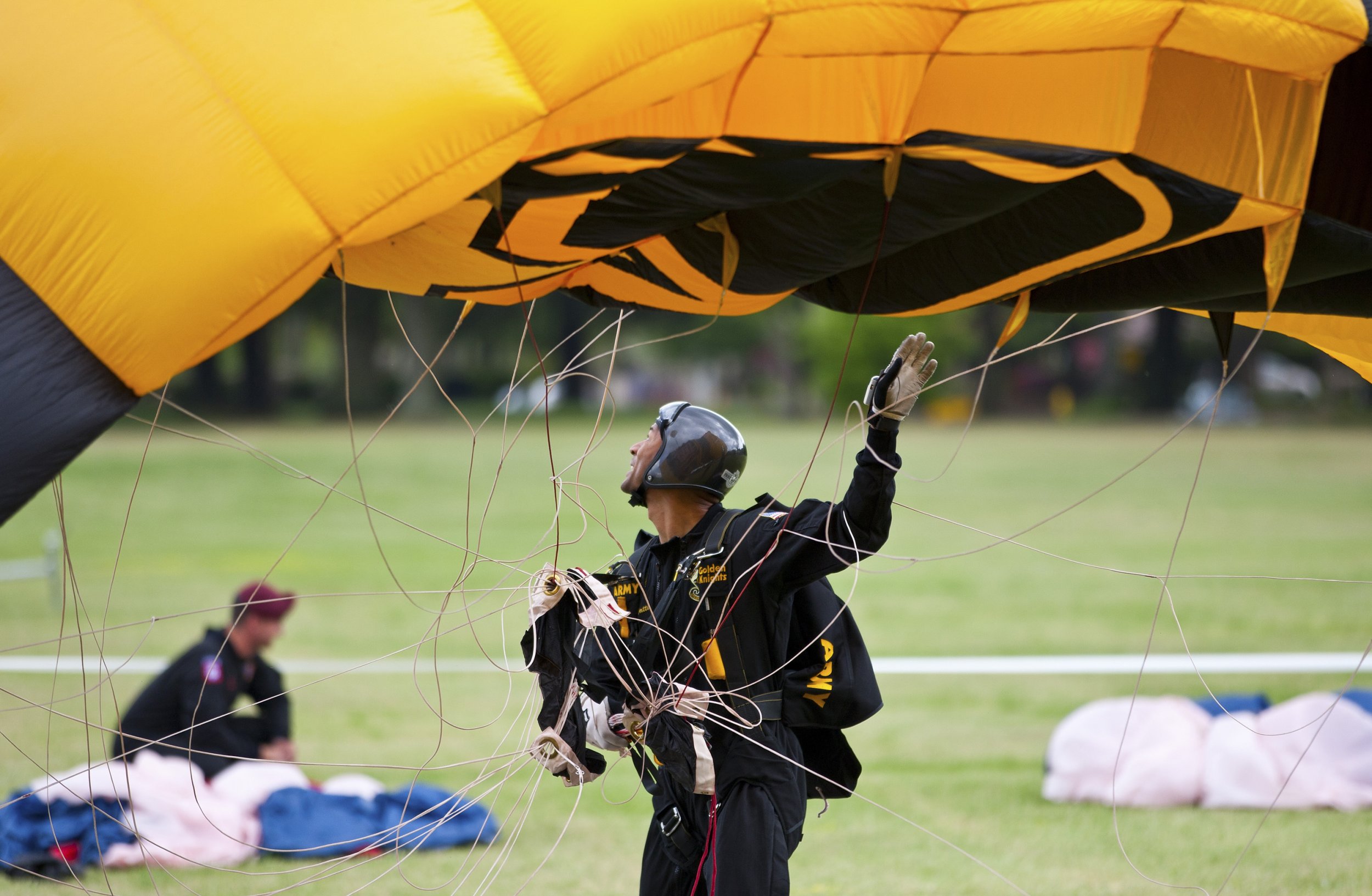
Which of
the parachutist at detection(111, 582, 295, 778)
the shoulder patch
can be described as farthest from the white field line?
the shoulder patch

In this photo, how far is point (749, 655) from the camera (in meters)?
3.09

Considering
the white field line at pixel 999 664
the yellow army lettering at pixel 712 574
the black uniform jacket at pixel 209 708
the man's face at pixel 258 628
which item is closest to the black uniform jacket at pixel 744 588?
the yellow army lettering at pixel 712 574

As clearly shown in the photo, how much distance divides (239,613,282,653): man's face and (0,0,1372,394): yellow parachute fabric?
4279mm

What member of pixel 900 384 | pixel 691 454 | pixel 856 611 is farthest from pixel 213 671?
pixel 856 611

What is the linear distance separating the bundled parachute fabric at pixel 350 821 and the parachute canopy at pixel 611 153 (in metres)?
3.01

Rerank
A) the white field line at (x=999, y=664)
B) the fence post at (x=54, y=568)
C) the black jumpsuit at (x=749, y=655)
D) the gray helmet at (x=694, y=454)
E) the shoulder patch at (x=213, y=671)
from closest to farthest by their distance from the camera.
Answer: the black jumpsuit at (x=749, y=655) < the gray helmet at (x=694, y=454) < the shoulder patch at (x=213, y=671) < the white field line at (x=999, y=664) < the fence post at (x=54, y=568)

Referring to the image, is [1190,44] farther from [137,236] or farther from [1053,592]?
[1053,592]

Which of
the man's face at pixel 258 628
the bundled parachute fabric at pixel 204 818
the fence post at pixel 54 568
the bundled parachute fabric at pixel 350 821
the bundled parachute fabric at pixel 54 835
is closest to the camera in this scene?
the bundled parachute fabric at pixel 54 835

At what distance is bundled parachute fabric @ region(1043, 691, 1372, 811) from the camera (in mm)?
5906

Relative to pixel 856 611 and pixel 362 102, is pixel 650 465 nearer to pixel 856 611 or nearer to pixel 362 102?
pixel 362 102

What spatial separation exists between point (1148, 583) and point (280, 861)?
36.6 ft

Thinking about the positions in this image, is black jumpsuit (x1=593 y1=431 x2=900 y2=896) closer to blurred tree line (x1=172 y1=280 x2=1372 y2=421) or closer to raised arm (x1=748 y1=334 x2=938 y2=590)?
raised arm (x1=748 y1=334 x2=938 y2=590)

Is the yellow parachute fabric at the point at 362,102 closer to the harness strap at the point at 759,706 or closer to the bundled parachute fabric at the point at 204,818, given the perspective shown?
the harness strap at the point at 759,706

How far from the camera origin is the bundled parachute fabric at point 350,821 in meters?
5.21
